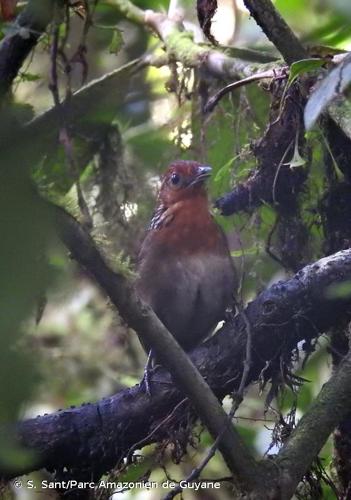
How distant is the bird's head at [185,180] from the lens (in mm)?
3693

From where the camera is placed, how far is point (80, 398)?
13.4 feet

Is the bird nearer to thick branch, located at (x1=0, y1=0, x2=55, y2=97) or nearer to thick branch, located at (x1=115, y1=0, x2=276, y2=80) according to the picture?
thick branch, located at (x1=115, y1=0, x2=276, y2=80)

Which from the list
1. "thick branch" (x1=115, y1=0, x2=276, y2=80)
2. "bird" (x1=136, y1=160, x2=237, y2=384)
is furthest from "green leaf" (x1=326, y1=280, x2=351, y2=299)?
"thick branch" (x1=115, y1=0, x2=276, y2=80)

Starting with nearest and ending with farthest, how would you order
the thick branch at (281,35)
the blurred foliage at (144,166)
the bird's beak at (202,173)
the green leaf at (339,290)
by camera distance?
the green leaf at (339,290), the thick branch at (281,35), the blurred foliage at (144,166), the bird's beak at (202,173)

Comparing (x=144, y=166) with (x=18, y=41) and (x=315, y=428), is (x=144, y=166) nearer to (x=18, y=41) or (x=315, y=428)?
(x=315, y=428)

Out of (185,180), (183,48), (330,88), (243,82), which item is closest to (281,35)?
(243,82)

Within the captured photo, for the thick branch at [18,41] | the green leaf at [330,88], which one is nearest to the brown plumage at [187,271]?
the thick branch at [18,41]

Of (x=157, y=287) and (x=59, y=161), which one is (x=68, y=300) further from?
(x=59, y=161)

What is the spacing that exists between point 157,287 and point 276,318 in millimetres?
698

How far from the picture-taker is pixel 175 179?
374 cm

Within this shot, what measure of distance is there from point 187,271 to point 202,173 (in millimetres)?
498

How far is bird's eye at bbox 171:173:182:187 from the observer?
147 inches

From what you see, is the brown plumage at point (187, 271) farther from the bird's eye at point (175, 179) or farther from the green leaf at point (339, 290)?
the green leaf at point (339, 290)

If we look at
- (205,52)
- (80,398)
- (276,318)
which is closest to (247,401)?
(80,398)
